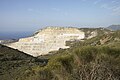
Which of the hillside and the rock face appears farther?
the rock face

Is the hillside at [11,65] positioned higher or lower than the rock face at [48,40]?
higher

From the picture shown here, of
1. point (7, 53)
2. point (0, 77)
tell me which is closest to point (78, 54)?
point (0, 77)

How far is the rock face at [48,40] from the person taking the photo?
91.7m

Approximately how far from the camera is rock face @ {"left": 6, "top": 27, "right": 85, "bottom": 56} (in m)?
91.7

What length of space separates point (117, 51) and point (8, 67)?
10.1 metres

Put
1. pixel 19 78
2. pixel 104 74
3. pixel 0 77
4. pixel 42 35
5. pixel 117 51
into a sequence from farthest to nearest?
pixel 42 35 < pixel 0 77 < pixel 19 78 < pixel 117 51 < pixel 104 74

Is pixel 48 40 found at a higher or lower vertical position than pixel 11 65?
lower

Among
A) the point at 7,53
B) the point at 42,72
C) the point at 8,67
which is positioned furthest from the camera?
the point at 7,53

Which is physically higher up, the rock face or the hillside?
the hillside

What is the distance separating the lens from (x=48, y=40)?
347 ft

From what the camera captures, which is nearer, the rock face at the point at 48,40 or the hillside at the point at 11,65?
the hillside at the point at 11,65

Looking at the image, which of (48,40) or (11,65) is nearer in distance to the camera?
(11,65)

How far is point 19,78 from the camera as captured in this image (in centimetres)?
1783

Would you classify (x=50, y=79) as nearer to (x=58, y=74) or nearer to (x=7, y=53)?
(x=58, y=74)
